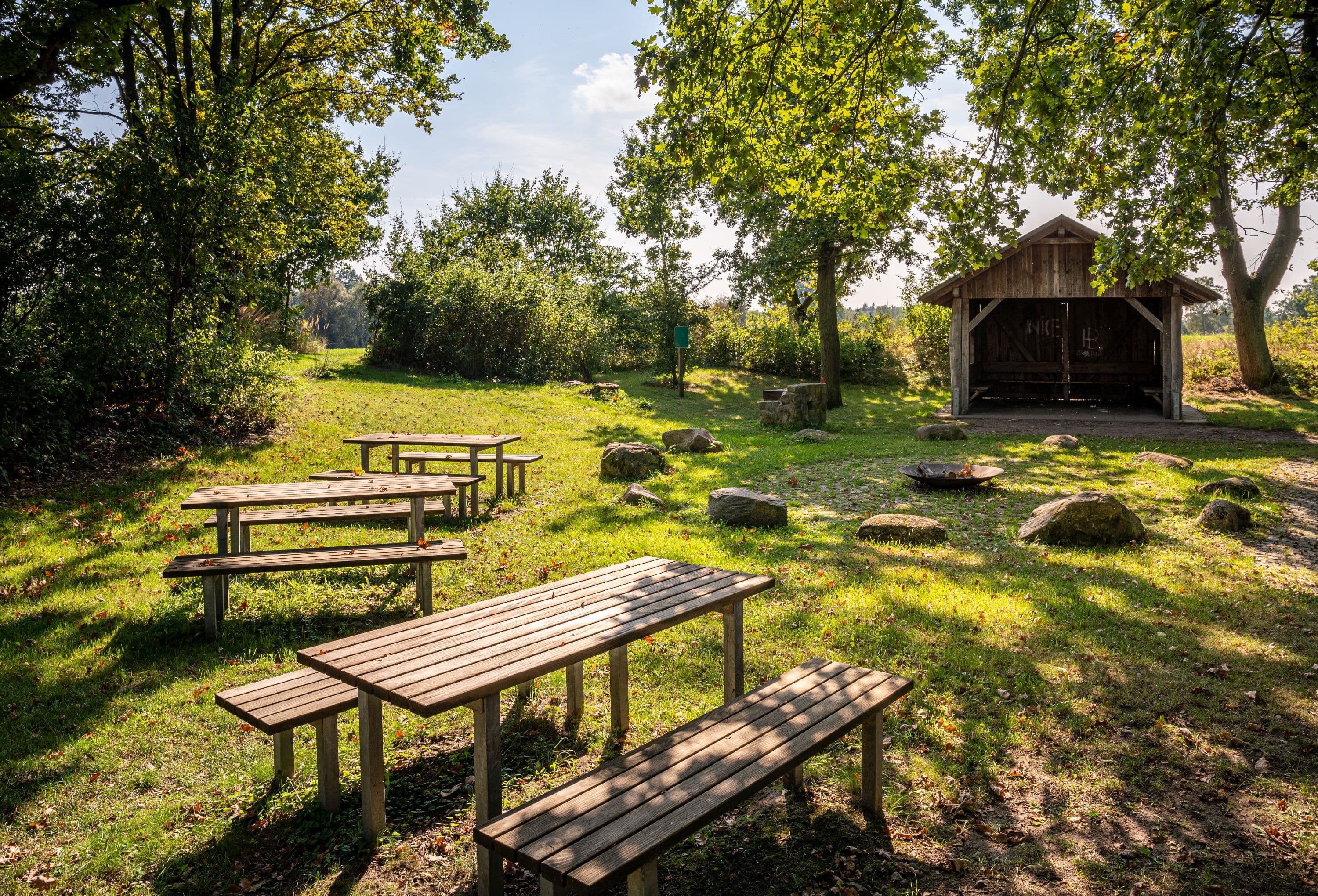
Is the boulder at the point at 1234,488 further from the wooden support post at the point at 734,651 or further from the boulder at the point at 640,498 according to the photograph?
the wooden support post at the point at 734,651

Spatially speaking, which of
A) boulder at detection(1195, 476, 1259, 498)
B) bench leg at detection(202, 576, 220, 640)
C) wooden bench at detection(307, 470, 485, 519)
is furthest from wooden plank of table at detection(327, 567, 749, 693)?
boulder at detection(1195, 476, 1259, 498)

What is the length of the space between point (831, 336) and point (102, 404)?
17648mm

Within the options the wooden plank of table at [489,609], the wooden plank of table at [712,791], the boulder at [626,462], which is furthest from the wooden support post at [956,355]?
the wooden plank of table at [712,791]

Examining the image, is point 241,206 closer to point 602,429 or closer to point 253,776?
point 602,429

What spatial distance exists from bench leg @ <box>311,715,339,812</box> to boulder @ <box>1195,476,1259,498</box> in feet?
32.8

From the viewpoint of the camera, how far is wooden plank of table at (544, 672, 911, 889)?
2.15m

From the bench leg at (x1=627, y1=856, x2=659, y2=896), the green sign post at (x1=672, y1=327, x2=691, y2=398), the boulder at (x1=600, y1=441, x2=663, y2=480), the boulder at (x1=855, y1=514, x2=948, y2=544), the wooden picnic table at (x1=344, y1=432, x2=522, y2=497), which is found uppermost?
the green sign post at (x1=672, y1=327, x2=691, y2=398)

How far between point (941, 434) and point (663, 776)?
13865 mm

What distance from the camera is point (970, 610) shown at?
19.3 ft

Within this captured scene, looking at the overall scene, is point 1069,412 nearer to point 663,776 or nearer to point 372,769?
point 663,776

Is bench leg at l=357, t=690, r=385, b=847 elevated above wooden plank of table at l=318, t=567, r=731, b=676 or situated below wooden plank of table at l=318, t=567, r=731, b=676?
below

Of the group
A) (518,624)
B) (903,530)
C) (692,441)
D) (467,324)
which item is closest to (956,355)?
(692,441)

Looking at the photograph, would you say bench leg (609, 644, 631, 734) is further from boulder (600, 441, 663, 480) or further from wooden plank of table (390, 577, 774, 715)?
boulder (600, 441, 663, 480)

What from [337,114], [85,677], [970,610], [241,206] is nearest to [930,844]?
[970,610]
